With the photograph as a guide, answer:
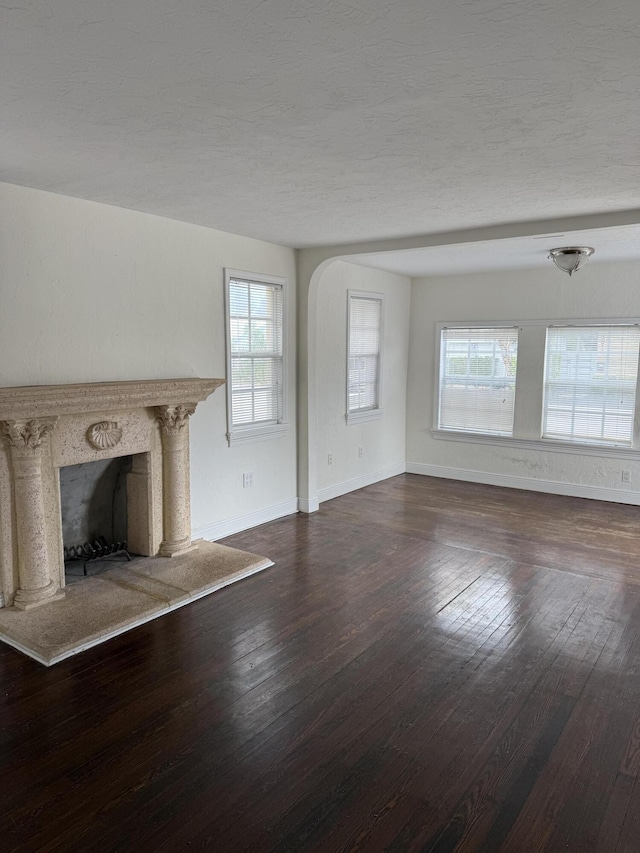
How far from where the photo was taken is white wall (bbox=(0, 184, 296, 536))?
11.1ft

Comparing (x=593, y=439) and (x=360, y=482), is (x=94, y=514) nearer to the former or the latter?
(x=360, y=482)

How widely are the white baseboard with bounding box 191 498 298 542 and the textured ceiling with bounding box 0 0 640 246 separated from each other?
99.0 inches

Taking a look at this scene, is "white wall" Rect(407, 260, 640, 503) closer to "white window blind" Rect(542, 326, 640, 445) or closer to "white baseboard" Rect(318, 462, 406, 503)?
"white window blind" Rect(542, 326, 640, 445)

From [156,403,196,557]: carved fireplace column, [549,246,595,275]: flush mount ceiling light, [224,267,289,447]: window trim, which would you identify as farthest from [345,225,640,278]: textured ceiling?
[156,403,196,557]: carved fireplace column

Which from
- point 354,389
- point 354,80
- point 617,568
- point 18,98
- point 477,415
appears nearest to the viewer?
point 354,80

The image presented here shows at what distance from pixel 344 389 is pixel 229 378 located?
1742mm

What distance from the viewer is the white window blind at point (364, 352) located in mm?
6277

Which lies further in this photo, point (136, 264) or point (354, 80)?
point (136, 264)

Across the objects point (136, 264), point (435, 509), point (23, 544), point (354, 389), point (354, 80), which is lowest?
point (435, 509)

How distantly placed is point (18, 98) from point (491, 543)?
427cm

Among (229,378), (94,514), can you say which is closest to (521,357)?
(229,378)

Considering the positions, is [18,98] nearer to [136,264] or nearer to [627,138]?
[136,264]

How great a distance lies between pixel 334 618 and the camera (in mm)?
3438

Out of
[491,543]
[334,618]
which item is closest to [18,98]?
[334,618]
